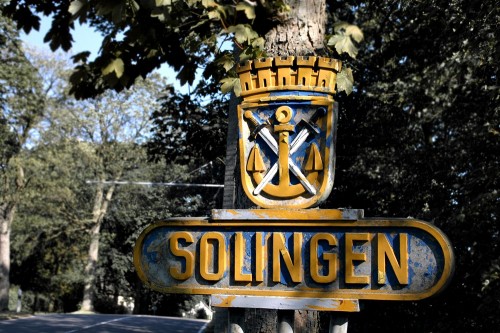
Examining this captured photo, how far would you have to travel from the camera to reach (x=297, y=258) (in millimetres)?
3566

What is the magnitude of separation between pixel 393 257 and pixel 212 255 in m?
0.90

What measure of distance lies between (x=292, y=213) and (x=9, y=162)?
31715 mm

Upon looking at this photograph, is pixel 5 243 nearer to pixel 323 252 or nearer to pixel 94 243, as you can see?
pixel 94 243

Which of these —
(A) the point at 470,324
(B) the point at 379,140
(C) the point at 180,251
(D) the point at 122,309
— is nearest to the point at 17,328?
(B) the point at 379,140

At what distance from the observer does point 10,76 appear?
2889 centimetres

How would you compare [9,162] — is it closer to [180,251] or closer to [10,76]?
[10,76]

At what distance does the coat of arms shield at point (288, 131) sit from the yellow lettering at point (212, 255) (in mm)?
273

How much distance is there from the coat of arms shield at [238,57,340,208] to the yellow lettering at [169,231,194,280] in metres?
0.39

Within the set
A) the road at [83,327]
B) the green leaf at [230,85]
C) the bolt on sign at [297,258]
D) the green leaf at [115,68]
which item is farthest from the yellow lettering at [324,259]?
the road at [83,327]

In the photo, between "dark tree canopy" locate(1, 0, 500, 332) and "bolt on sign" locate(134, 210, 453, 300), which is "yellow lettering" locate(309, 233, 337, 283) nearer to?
"bolt on sign" locate(134, 210, 453, 300)

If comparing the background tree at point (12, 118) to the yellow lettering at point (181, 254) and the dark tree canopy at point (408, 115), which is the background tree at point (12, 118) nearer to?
the dark tree canopy at point (408, 115)

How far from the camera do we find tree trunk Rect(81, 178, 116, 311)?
44.0 m

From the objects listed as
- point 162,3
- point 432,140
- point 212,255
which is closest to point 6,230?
point 432,140

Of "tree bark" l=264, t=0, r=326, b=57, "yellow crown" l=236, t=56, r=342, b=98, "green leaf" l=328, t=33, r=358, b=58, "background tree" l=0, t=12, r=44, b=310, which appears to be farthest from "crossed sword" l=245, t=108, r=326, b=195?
"background tree" l=0, t=12, r=44, b=310
